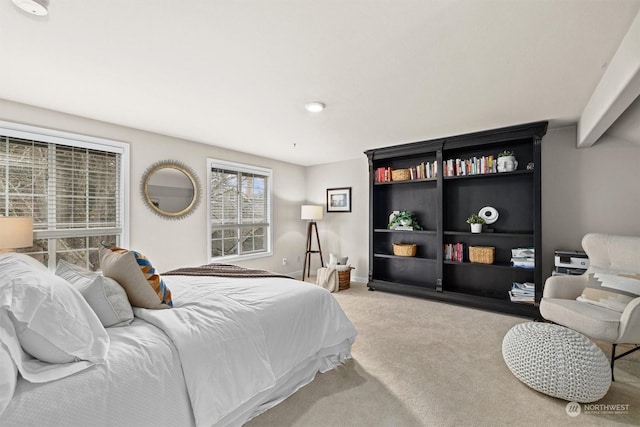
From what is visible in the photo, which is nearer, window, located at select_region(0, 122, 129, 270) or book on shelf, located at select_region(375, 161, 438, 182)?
window, located at select_region(0, 122, 129, 270)

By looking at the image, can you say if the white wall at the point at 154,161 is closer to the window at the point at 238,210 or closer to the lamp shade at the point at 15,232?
the window at the point at 238,210

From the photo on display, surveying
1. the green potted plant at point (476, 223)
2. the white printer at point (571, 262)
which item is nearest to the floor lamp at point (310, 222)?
the green potted plant at point (476, 223)

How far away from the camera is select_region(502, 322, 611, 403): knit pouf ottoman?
182cm

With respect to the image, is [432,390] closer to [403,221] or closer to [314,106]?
[314,106]

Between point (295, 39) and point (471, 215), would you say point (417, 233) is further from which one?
point (295, 39)

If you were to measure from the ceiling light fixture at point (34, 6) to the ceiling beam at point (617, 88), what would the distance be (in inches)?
126

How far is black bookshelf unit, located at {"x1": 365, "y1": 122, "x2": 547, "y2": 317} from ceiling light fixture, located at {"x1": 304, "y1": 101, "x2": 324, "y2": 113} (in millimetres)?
1992

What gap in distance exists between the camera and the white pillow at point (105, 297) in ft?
4.85

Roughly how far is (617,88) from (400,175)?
8.85ft

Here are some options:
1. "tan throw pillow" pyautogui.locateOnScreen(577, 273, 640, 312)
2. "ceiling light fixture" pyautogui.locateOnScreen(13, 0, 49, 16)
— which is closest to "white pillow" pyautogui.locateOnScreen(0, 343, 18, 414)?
"ceiling light fixture" pyautogui.locateOnScreen(13, 0, 49, 16)

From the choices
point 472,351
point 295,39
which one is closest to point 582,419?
point 472,351

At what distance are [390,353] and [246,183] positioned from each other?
3.63 meters

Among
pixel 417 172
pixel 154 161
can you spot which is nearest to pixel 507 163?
pixel 417 172

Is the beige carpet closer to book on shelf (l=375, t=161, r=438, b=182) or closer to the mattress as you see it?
the mattress
